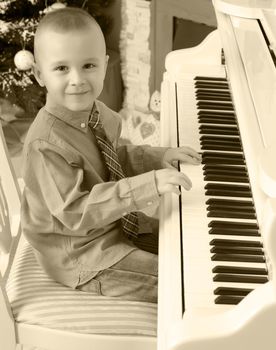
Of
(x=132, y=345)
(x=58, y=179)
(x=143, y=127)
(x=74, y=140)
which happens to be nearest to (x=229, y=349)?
(x=132, y=345)

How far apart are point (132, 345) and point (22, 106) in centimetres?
222

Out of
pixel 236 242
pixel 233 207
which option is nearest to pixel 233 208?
pixel 233 207

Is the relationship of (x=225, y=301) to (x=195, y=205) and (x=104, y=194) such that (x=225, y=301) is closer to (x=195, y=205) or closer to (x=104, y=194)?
(x=195, y=205)

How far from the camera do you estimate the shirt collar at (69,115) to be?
154 centimetres

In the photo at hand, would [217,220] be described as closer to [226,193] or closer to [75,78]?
[226,193]

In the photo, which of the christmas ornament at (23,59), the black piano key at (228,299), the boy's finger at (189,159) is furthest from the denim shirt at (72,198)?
the christmas ornament at (23,59)

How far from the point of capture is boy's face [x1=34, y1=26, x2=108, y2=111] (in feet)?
4.87

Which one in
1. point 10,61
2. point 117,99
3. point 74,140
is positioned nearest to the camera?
point 74,140

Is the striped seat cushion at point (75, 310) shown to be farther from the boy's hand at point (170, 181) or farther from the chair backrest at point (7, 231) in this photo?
the boy's hand at point (170, 181)

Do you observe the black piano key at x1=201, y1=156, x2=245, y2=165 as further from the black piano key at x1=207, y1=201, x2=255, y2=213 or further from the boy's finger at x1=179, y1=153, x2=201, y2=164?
the black piano key at x1=207, y1=201, x2=255, y2=213

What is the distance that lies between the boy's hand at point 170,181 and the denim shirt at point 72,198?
0.01 m

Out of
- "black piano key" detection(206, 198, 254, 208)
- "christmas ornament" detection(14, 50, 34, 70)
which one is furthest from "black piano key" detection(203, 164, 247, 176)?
"christmas ornament" detection(14, 50, 34, 70)

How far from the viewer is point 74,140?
154 cm

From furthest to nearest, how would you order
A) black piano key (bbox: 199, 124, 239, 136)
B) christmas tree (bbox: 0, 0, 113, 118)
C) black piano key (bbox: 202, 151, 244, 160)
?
christmas tree (bbox: 0, 0, 113, 118) < black piano key (bbox: 199, 124, 239, 136) < black piano key (bbox: 202, 151, 244, 160)
